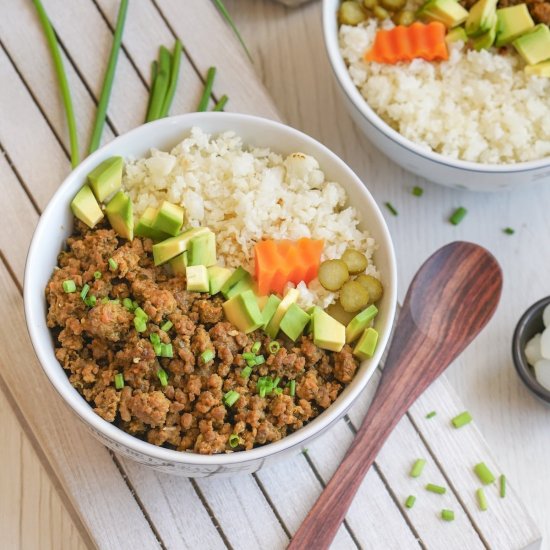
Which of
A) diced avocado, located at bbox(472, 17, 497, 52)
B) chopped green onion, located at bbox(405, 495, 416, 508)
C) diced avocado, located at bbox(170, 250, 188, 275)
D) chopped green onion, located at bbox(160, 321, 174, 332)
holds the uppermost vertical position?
diced avocado, located at bbox(170, 250, 188, 275)

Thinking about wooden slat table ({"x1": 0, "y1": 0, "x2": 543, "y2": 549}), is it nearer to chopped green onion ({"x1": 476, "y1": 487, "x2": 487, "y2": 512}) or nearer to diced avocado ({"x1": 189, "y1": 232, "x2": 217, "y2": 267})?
chopped green onion ({"x1": 476, "y1": 487, "x2": 487, "y2": 512})

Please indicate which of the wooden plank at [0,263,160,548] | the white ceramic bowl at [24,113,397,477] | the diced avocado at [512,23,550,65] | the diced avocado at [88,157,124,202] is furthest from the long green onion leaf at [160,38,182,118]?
the diced avocado at [512,23,550,65]

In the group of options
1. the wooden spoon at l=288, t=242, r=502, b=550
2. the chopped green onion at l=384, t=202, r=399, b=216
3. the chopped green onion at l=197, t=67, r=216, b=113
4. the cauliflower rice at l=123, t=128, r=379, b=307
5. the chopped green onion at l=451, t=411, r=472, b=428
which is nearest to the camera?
the cauliflower rice at l=123, t=128, r=379, b=307

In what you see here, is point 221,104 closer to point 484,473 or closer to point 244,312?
point 244,312

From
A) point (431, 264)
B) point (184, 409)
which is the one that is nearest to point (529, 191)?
point (431, 264)

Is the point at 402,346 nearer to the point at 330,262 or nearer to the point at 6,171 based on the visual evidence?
the point at 330,262

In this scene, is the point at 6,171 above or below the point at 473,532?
above
